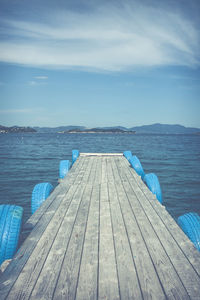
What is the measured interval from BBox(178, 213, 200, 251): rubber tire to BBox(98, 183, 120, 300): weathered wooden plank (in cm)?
137

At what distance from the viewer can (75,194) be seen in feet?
16.3

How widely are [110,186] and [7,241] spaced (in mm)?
3371

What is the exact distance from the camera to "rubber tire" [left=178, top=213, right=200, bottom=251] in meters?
3.21

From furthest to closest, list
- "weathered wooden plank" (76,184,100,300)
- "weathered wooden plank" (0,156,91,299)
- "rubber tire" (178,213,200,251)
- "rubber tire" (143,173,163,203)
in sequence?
"rubber tire" (143,173,163,203), "rubber tire" (178,213,200,251), "weathered wooden plank" (0,156,91,299), "weathered wooden plank" (76,184,100,300)

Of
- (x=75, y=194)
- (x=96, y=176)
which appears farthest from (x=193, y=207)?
(x=75, y=194)

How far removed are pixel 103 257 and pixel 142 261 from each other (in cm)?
49

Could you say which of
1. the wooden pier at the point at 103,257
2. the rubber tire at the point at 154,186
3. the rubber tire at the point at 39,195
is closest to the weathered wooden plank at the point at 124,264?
the wooden pier at the point at 103,257

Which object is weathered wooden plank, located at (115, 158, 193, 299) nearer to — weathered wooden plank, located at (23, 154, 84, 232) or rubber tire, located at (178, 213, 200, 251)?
rubber tire, located at (178, 213, 200, 251)

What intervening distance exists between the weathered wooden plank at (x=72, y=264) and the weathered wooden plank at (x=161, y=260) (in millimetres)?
958

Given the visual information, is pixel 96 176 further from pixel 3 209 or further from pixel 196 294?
pixel 196 294

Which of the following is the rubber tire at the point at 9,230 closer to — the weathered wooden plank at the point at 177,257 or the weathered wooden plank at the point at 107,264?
the weathered wooden plank at the point at 107,264

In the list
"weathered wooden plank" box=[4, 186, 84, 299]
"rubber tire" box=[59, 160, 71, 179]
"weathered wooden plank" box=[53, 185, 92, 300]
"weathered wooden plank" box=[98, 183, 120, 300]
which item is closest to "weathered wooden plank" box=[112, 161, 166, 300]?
"weathered wooden plank" box=[98, 183, 120, 300]

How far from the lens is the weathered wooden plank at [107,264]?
1.96m

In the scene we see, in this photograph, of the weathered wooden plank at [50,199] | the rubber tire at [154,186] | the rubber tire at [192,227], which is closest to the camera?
the rubber tire at [192,227]
